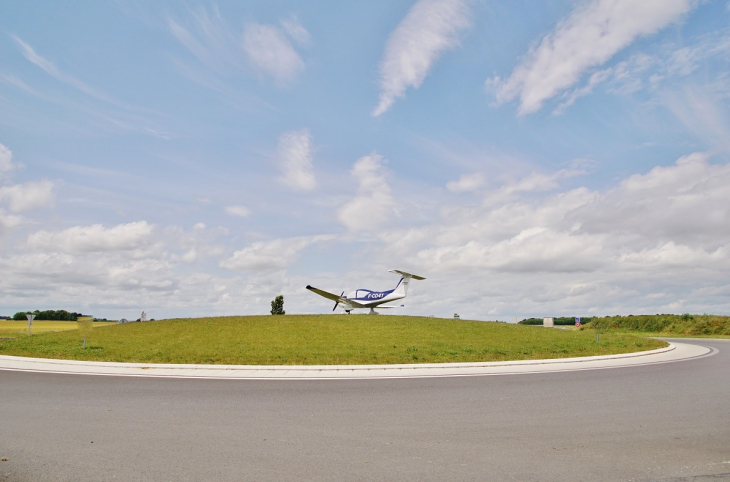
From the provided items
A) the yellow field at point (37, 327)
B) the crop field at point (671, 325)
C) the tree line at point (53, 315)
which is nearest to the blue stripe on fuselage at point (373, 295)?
the yellow field at point (37, 327)

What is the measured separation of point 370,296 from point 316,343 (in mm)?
19116

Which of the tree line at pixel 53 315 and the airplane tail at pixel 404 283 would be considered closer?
the airplane tail at pixel 404 283

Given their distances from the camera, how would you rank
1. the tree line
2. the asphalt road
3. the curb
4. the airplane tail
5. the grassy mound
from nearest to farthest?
the asphalt road < the curb < the airplane tail < the grassy mound < the tree line

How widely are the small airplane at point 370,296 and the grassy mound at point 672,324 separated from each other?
27.6 meters

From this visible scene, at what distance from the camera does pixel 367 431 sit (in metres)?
8.16

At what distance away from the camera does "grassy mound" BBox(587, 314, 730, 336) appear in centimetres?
4822

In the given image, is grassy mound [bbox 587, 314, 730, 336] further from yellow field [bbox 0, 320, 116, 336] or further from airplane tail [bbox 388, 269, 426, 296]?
yellow field [bbox 0, 320, 116, 336]

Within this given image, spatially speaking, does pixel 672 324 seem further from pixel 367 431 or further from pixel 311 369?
pixel 367 431

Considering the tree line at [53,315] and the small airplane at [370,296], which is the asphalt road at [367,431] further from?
the tree line at [53,315]

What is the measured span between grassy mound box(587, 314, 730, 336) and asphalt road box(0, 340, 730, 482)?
41705 millimetres

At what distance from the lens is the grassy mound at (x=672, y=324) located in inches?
1898

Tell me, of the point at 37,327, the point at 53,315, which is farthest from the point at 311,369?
the point at 53,315

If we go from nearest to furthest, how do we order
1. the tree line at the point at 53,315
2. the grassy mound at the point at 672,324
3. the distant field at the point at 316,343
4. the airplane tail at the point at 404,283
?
the distant field at the point at 316,343 < the airplane tail at the point at 404,283 < the grassy mound at the point at 672,324 < the tree line at the point at 53,315

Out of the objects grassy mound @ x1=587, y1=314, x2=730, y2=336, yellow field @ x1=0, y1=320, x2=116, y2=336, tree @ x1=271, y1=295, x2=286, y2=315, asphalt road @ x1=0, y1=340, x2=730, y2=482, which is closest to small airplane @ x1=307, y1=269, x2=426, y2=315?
tree @ x1=271, y1=295, x2=286, y2=315
